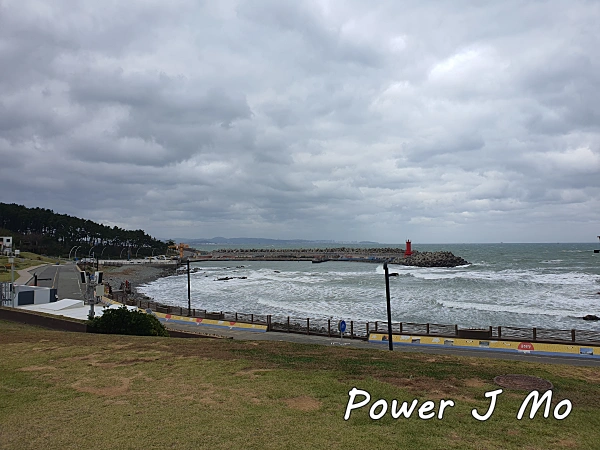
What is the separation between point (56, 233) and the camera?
132 m

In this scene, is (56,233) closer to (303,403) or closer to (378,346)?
(378,346)

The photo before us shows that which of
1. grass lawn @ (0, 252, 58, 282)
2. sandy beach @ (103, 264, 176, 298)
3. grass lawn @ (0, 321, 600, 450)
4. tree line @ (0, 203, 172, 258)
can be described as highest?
tree line @ (0, 203, 172, 258)

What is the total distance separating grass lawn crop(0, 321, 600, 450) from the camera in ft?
22.3

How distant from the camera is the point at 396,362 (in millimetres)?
11883

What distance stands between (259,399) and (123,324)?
1196cm

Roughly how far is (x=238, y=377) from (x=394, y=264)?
116199 millimetres

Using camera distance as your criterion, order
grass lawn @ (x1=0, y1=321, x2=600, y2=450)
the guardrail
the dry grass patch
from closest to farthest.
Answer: grass lawn @ (x1=0, y1=321, x2=600, y2=450) < the dry grass patch < the guardrail

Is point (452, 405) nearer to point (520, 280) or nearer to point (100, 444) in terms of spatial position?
point (100, 444)

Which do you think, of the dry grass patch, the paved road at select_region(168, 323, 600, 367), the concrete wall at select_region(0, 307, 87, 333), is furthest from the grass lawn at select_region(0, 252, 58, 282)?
the dry grass patch

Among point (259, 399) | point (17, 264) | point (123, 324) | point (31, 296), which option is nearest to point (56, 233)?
point (17, 264)

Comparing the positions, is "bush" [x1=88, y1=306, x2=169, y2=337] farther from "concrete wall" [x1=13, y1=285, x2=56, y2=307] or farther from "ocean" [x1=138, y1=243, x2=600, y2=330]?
"ocean" [x1=138, y1=243, x2=600, y2=330]

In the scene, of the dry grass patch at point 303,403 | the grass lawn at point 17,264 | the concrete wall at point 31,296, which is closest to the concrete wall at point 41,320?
the concrete wall at point 31,296

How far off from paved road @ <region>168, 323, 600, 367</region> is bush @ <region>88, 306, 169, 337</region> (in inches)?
256

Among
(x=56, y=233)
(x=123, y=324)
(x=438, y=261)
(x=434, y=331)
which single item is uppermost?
(x=56, y=233)
